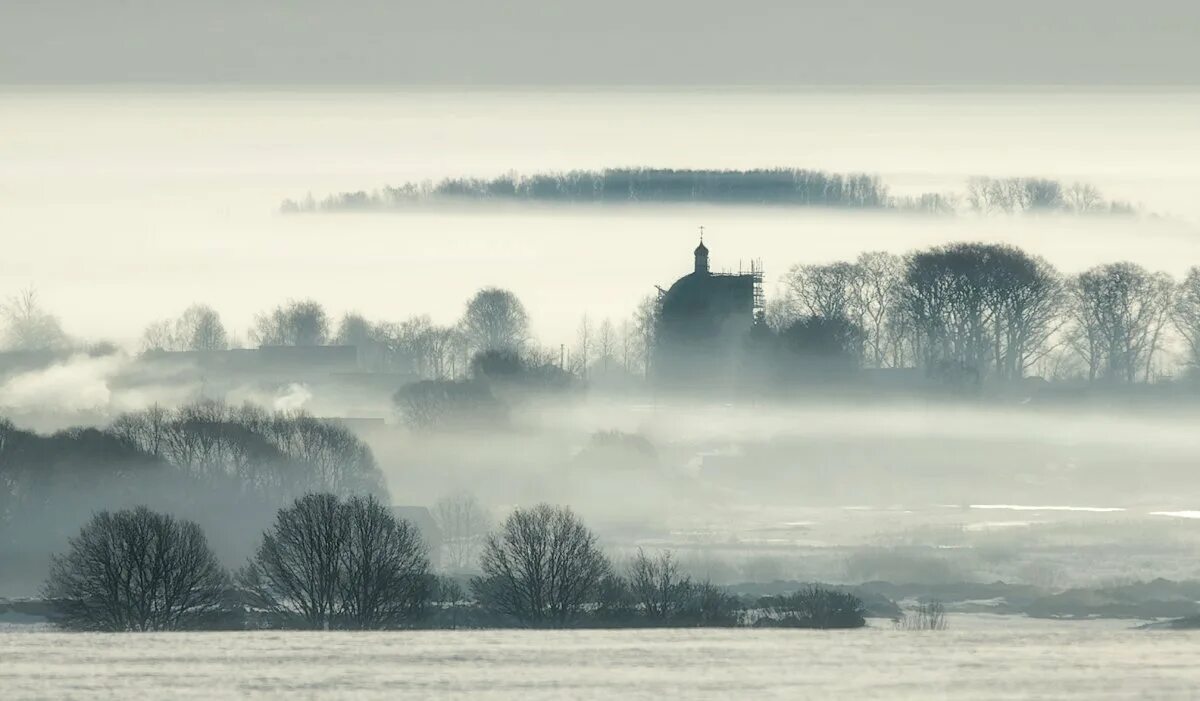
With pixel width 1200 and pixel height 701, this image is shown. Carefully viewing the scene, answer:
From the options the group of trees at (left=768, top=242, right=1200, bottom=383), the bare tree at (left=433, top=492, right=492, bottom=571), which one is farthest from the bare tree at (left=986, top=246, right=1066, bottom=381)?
the bare tree at (left=433, top=492, right=492, bottom=571)

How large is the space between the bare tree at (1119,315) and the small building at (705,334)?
1945 cm

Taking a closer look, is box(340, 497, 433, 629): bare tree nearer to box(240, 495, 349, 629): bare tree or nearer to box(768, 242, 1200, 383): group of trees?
box(240, 495, 349, 629): bare tree

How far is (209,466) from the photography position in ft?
553

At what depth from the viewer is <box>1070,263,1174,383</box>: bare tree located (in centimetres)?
18862

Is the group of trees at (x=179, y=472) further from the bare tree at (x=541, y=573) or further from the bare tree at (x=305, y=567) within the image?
the bare tree at (x=541, y=573)

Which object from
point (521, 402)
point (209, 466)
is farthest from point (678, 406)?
point (209, 466)

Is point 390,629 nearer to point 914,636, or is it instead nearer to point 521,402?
point 914,636

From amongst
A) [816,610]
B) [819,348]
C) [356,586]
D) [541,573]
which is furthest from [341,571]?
[819,348]

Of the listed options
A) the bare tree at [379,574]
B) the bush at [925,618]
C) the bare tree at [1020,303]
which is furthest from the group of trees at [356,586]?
the bare tree at [1020,303]

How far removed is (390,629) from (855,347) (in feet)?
242

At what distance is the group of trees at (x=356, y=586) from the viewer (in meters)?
130

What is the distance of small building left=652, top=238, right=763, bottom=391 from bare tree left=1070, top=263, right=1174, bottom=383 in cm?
1945

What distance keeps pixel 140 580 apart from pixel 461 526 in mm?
35859

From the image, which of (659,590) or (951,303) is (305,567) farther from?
(951,303)
